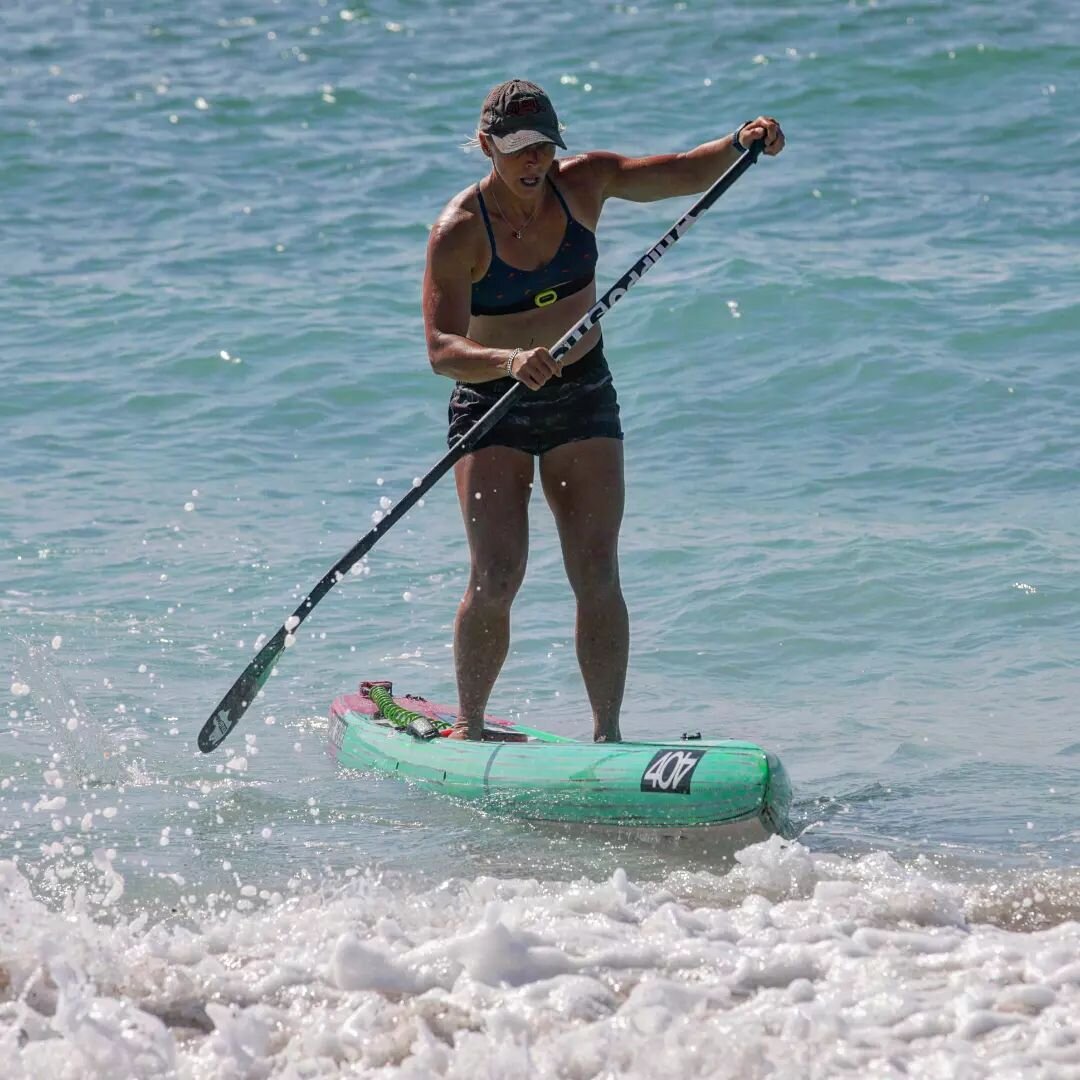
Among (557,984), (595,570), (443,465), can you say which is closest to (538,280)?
(443,465)

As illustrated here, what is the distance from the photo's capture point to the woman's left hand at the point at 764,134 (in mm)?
5277

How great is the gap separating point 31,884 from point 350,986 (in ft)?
4.10

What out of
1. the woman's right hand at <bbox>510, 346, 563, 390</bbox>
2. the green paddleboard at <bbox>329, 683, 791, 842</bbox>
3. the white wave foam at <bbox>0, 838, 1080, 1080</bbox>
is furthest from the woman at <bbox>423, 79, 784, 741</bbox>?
the white wave foam at <bbox>0, 838, 1080, 1080</bbox>

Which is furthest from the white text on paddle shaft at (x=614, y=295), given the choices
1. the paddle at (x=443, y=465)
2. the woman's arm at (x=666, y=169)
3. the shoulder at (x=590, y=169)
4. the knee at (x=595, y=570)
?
the knee at (x=595, y=570)

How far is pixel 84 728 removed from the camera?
627 cm

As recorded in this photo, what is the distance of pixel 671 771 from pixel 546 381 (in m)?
1.18

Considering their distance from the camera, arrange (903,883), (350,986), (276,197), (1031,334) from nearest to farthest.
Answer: (350,986)
(903,883)
(1031,334)
(276,197)

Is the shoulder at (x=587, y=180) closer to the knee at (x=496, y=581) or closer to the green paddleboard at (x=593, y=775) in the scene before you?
the knee at (x=496, y=581)

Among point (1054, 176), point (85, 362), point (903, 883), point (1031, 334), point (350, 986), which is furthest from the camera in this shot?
point (1054, 176)

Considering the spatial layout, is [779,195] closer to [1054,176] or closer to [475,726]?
[1054,176]

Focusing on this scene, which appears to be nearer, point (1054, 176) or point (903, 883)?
point (903, 883)

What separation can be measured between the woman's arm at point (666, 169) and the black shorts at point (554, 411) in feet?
1.65

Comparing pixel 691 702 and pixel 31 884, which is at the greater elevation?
pixel 31 884

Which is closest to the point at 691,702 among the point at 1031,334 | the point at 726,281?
the point at 1031,334
